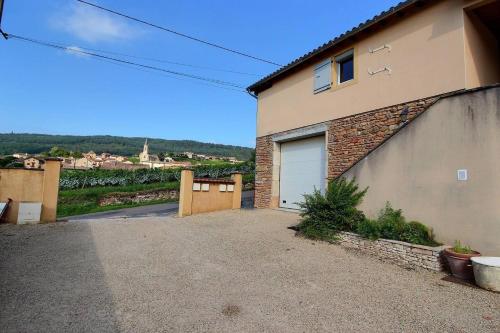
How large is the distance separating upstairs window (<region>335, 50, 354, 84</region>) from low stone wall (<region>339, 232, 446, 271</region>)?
527 centimetres

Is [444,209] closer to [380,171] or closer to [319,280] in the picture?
[380,171]

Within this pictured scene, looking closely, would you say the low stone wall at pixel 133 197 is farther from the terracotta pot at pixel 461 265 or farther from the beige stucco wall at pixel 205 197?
the terracotta pot at pixel 461 265

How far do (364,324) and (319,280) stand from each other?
1400 millimetres

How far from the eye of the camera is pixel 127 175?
104ft

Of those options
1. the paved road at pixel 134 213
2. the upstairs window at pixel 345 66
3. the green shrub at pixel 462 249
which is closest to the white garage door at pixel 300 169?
the upstairs window at pixel 345 66

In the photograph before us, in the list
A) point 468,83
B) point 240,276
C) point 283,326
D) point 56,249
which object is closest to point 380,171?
point 468,83

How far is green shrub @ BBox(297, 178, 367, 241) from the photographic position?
7.05 meters

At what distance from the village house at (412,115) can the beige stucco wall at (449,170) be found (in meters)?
0.02

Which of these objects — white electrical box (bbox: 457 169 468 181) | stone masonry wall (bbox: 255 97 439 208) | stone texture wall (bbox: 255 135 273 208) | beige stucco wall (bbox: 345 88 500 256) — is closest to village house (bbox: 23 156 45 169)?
stone texture wall (bbox: 255 135 273 208)

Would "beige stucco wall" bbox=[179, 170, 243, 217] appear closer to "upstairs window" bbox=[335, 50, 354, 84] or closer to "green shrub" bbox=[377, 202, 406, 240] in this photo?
"upstairs window" bbox=[335, 50, 354, 84]

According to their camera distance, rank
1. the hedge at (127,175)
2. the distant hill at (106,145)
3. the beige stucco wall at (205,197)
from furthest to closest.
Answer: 1. the distant hill at (106,145)
2. the hedge at (127,175)
3. the beige stucco wall at (205,197)

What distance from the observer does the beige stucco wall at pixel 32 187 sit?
8.56m

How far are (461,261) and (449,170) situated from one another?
6.04ft

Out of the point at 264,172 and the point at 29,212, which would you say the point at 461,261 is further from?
the point at 29,212
